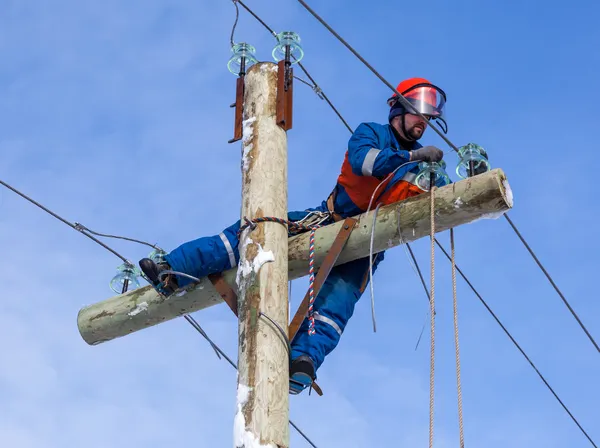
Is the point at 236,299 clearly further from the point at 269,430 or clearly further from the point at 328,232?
the point at 269,430

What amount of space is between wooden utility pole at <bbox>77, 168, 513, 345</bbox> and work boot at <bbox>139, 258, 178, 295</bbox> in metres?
0.07

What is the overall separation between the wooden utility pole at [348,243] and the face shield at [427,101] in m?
1.03

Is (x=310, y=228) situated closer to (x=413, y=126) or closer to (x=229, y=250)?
(x=229, y=250)

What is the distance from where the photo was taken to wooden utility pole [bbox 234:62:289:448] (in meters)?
3.89

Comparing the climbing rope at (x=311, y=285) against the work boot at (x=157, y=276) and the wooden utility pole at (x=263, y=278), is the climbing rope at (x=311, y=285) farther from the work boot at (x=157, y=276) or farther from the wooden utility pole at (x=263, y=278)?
the work boot at (x=157, y=276)

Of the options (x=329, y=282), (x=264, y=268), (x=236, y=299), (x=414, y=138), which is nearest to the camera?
(x=264, y=268)

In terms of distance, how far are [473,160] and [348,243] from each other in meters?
0.72

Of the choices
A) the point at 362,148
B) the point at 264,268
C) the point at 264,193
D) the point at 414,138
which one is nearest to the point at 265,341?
the point at 264,268

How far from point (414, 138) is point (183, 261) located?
155cm

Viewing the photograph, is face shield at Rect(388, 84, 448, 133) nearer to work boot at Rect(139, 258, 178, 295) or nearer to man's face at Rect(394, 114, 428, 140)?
man's face at Rect(394, 114, 428, 140)

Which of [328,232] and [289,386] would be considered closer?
[289,386]

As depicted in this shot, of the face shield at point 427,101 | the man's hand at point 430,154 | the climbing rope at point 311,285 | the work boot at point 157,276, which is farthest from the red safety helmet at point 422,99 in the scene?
the work boot at point 157,276

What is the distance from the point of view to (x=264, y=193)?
451 centimetres

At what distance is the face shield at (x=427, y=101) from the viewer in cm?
548
